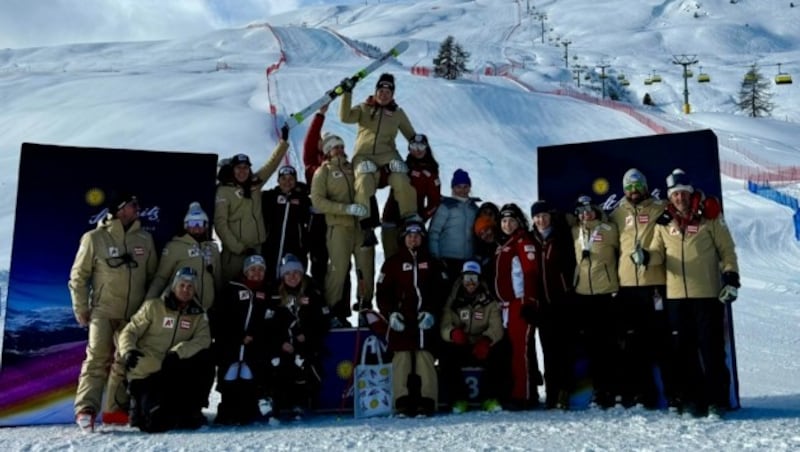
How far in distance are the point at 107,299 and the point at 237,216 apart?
3.75ft

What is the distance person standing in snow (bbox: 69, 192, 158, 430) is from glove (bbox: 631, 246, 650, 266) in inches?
132

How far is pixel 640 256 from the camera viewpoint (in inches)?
189

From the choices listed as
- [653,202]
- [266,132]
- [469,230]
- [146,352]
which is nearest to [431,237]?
[469,230]

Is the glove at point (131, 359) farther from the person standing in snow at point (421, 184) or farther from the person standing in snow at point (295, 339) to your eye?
the person standing in snow at point (421, 184)

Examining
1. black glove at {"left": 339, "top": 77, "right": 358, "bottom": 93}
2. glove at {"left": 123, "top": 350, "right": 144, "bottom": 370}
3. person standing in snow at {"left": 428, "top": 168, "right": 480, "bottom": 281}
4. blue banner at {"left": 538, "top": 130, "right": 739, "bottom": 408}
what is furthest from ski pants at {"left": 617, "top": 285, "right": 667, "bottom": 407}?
glove at {"left": 123, "top": 350, "right": 144, "bottom": 370}

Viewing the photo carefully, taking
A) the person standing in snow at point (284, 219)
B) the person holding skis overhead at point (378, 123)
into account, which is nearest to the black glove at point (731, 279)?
the person holding skis overhead at point (378, 123)

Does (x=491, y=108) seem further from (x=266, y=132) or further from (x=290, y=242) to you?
(x=290, y=242)

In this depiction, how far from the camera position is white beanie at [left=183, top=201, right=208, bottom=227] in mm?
5266

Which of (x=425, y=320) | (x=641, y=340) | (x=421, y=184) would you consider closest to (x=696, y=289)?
(x=641, y=340)

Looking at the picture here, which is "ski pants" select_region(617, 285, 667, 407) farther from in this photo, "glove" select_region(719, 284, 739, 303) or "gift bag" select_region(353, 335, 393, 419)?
"gift bag" select_region(353, 335, 393, 419)

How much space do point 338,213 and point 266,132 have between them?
1586cm

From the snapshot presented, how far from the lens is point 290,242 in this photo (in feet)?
19.4

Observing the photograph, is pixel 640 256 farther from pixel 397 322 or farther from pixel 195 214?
pixel 195 214

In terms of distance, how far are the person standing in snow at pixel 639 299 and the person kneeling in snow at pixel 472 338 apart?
2.83ft
